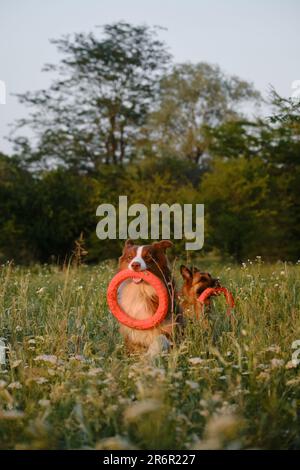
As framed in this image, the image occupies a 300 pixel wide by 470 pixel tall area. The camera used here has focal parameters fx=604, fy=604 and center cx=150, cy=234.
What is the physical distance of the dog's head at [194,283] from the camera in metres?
5.52

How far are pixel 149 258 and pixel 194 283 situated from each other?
38.1 inches

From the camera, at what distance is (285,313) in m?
5.35

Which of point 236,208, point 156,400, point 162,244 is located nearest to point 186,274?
point 162,244

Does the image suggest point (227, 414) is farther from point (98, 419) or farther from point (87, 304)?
point (87, 304)

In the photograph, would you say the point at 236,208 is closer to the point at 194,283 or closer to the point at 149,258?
the point at 194,283

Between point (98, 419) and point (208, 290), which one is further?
point (208, 290)

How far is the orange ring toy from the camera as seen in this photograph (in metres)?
4.55

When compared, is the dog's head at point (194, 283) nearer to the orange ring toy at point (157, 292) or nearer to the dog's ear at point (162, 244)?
the dog's ear at point (162, 244)

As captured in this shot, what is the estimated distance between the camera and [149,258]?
4.72 meters

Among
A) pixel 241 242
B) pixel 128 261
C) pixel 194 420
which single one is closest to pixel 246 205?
pixel 241 242

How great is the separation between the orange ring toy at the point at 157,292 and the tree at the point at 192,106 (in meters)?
25.0

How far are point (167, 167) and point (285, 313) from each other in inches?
752

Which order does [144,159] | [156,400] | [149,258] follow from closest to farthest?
[156,400], [149,258], [144,159]

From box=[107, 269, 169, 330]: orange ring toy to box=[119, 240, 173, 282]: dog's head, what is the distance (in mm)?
66
